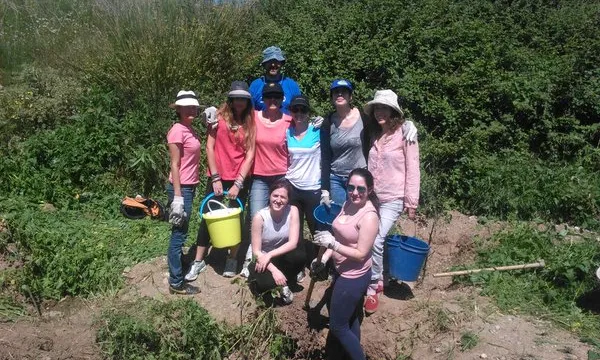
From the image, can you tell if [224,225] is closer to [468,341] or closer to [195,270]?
[195,270]

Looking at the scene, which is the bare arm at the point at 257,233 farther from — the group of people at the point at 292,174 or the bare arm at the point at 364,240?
the bare arm at the point at 364,240

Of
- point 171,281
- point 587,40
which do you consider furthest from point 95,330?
point 587,40

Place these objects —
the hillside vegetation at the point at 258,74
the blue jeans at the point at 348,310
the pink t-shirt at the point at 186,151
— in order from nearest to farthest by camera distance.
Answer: the blue jeans at the point at 348,310, the pink t-shirt at the point at 186,151, the hillside vegetation at the point at 258,74

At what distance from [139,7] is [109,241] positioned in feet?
15.3

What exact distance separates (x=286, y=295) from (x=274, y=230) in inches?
24.2

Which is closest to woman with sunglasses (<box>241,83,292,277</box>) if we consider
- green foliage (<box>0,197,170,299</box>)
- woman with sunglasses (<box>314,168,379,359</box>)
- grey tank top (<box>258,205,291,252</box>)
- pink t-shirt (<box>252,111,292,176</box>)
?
pink t-shirt (<box>252,111,292,176</box>)

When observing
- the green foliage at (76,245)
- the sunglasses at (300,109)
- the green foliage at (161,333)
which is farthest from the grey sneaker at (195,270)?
the sunglasses at (300,109)

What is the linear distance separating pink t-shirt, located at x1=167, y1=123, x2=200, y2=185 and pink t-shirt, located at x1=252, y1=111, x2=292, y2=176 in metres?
0.54

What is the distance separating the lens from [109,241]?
6055 mm

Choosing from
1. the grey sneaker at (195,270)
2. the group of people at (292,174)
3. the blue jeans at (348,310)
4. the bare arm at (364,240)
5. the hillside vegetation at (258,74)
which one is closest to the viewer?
the bare arm at (364,240)

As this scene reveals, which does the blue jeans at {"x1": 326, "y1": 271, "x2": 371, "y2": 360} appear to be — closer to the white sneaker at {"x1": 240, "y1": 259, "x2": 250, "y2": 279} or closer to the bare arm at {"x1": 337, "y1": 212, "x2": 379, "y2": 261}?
the bare arm at {"x1": 337, "y1": 212, "x2": 379, "y2": 261}

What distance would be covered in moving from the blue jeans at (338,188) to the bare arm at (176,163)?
4.20 feet

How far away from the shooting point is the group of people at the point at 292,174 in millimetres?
4789

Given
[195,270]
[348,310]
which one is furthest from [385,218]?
[195,270]
